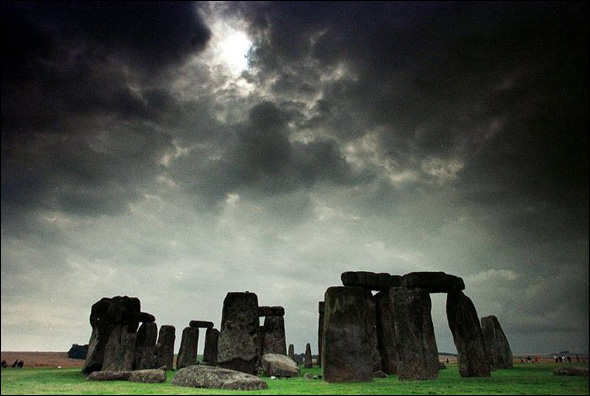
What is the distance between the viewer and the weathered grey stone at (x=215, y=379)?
8.38 metres

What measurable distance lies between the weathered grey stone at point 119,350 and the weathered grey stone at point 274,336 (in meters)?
7.83

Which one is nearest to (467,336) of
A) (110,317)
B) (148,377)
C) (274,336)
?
(148,377)

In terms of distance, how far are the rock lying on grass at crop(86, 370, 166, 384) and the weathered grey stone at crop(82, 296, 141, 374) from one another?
145 inches

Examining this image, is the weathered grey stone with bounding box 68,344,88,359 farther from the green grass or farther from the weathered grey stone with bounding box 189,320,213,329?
the green grass

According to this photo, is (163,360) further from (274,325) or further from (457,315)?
(457,315)

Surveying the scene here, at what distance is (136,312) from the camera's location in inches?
602

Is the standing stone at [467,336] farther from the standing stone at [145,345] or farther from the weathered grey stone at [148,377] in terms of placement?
the standing stone at [145,345]

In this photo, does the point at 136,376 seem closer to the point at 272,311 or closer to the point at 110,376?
the point at 110,376

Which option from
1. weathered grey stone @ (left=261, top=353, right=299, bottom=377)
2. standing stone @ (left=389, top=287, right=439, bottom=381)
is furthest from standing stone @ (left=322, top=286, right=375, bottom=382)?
weathered grey stone @ (left=261, top=353, right=299, bottom=377)

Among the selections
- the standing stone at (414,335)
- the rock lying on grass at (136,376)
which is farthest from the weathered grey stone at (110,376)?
the standing stone at (414,335)

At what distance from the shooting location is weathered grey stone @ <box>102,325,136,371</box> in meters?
14.0

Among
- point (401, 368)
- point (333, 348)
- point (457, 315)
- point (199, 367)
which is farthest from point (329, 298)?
point (457, 315)

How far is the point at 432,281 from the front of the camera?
11961 millimetres

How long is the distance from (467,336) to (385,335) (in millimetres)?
3773
